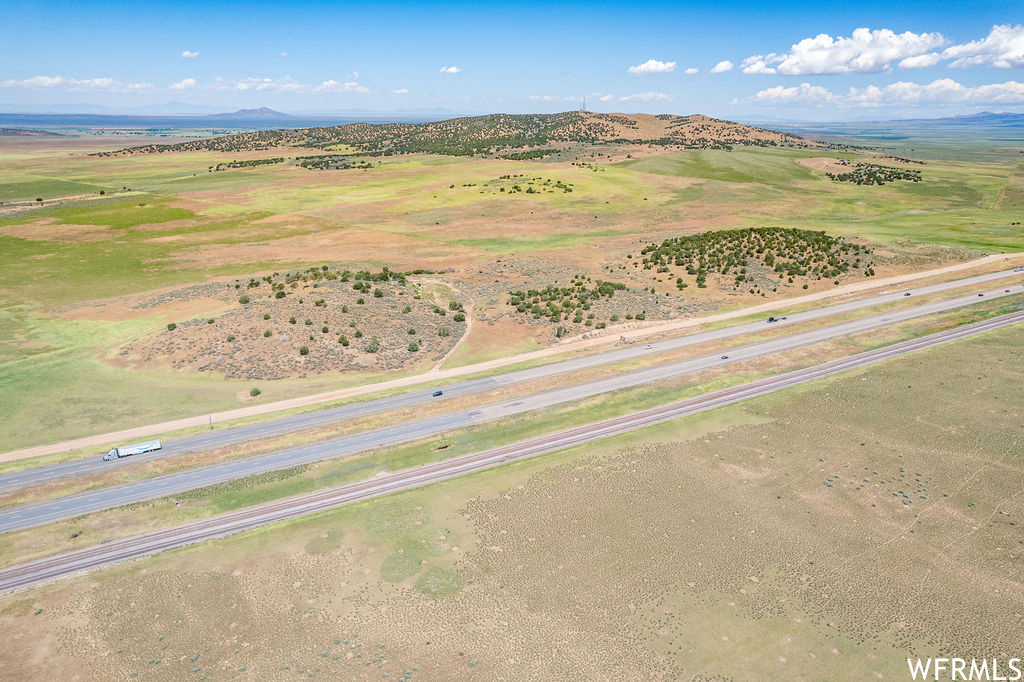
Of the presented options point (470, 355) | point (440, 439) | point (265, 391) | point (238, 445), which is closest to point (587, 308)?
point (470, 355)

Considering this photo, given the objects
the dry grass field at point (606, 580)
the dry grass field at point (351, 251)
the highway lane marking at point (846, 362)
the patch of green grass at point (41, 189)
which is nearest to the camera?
the dry grass field at point (606, 580)

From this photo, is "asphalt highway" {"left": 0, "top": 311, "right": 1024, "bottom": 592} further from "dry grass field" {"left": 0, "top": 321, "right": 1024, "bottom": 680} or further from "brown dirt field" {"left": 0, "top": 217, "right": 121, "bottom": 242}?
"brown dirt field" {"left": 0, "top": 217, "right": 121, "bottom": 242}

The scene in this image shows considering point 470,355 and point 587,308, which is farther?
point 587,308

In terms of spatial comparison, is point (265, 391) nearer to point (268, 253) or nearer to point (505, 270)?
point (505, 270)

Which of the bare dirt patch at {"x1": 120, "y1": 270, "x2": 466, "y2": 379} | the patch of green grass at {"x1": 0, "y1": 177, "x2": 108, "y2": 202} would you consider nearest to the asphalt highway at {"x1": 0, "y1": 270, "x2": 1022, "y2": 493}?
the bare dirt patch at {"x1": 120, "y1": 270, "x2": 466, "y2": 379}

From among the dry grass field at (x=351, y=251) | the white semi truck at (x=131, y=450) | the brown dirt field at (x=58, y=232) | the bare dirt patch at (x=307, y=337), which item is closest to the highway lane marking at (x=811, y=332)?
the white semi truck at (x=131, y=450)

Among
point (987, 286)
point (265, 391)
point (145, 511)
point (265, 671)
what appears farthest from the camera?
point (987, 286)

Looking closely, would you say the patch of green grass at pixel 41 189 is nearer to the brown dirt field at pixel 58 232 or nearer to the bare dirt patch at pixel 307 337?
the brown dirt field at pixel 58 232
